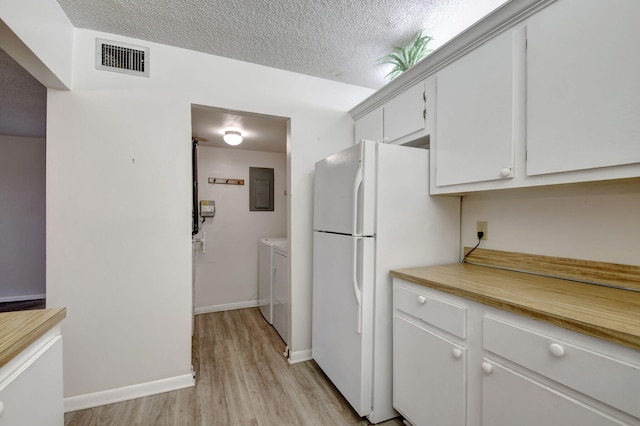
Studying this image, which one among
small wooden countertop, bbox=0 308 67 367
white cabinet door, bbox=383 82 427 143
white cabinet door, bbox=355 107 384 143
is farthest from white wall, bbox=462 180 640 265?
small wooden countertop, bbox=0 308 67 367

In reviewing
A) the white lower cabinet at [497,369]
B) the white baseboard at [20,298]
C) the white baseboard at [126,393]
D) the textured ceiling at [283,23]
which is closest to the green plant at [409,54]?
the textured ceiling at [283,23]

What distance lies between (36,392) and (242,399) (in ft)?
4.28

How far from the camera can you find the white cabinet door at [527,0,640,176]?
3.13 ft

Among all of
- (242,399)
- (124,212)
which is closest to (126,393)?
(242,399)

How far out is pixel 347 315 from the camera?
1.71 meters

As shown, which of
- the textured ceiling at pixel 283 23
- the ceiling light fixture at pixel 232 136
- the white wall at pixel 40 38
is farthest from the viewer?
the ceiling light fixture at pixel 232 136

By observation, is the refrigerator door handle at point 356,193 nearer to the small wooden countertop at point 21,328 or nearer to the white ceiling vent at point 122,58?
the small wooden countertop at point 21,328

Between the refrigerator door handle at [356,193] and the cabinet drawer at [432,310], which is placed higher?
the refrigerator door handle at [356,193]

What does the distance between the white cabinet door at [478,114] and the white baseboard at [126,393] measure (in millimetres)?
2221

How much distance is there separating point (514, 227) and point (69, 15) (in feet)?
9.62

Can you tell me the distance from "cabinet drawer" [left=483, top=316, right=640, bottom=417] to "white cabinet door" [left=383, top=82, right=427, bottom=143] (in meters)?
1.24

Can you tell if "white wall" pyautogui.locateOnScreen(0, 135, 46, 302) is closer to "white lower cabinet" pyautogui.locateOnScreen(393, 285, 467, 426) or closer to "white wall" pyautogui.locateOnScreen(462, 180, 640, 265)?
"white lower cabinet" pyautogui.locateOnScreen(393, 285, 467, 426)

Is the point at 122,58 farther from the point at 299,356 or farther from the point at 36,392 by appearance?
the point at 299,356

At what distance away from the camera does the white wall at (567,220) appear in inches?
47.2
